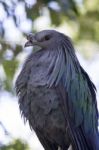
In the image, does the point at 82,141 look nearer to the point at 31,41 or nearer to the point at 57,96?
the point at 57,96

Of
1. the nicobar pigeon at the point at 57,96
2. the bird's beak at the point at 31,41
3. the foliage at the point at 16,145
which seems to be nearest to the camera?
the nicobar pigeon at the point at 57,96

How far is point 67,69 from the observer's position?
737 cm

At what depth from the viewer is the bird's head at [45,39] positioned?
24.3 feet

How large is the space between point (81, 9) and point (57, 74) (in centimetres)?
222

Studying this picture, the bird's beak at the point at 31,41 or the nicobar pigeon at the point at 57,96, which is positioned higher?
the bird's beak at the point at 31,41

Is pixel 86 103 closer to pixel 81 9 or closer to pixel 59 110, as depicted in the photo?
pixel 59 110

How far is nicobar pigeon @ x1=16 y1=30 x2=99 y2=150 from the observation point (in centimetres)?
723

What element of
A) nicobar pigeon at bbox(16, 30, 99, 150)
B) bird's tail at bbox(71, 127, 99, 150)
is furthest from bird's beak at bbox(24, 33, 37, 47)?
bird's tail at bbox(71, 127, 99, 150)

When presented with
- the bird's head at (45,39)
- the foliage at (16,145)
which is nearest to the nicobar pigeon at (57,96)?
the bird's head at (45,39)

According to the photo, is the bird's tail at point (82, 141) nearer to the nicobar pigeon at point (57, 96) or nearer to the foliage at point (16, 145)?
the nicobar pigeon at point (57, 96)

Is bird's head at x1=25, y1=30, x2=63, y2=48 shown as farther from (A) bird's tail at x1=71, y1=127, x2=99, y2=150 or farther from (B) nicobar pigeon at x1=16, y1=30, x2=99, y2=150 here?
(A) bird's tail at x1=71, y1=127, x2=99, y2=150

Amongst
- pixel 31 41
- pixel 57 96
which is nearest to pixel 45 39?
pixel 31 41

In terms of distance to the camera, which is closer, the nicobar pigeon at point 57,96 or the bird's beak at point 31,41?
the nicobar pigeon at point 57,96

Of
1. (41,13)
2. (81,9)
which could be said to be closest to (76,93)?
(41,13)
